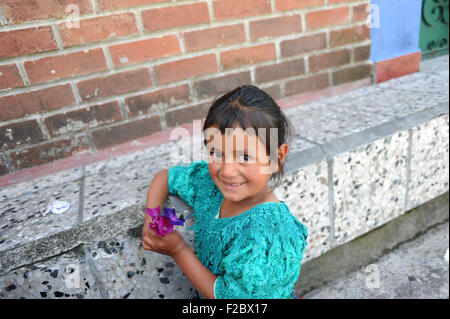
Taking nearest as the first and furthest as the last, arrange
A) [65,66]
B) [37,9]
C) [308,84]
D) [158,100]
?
1. [37,9]
2. [65,66]
3. [158,100]
4. [308,84]

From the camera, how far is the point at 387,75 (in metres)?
2.33

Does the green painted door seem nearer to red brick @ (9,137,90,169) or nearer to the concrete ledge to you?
the concrete ledge

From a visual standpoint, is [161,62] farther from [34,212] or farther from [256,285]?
[256,285]

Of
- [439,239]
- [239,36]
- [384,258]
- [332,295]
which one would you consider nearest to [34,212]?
[239,36]

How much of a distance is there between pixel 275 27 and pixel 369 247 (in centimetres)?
138

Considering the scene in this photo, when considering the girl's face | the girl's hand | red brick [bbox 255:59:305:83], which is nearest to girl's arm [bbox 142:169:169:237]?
the girl's hand

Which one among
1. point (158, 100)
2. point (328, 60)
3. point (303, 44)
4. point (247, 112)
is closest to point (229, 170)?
point (247, 112)

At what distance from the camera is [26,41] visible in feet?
4.44

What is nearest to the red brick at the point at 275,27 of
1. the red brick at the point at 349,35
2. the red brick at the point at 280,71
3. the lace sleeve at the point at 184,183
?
the red brick at the point at 280,71

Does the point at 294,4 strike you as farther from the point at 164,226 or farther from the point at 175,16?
the point at 164,226

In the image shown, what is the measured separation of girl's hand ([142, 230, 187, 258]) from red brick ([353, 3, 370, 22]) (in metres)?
1.86

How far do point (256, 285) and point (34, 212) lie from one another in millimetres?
867

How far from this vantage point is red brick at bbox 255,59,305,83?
190cm

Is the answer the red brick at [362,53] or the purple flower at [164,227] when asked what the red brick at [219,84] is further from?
the purple flower at [164,227]
